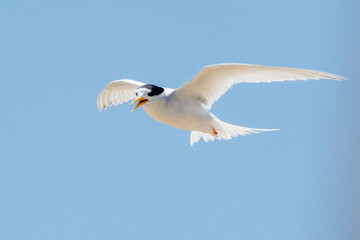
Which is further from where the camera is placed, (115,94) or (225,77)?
(115,94)

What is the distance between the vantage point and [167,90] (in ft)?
21.6

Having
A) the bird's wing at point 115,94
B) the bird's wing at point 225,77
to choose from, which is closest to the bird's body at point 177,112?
the bird's wing at point 225,77

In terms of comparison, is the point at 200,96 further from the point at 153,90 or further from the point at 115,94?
the point at 115,94

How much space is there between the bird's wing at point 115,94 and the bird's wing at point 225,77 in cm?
190

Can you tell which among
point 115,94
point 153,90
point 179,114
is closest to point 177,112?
point 179,114

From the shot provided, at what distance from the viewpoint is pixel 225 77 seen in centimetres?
633

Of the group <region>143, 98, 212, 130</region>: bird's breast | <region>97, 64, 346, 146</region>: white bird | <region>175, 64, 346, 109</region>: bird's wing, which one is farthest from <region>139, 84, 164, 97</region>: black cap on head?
<region>175, 64, 346, 109</region>: bird's wing

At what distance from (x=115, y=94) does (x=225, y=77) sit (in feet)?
9.34

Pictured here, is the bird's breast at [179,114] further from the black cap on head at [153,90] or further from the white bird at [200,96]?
the black cap on head at [153,90]

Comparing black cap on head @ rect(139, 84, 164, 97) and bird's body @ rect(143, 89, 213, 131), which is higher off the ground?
black cap on head @ rect(139, 84, 164, 97)

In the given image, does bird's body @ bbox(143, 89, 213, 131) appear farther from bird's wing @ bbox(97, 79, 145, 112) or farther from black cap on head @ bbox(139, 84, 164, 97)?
bird's wing @ bbox(97, 79, 145, 112)

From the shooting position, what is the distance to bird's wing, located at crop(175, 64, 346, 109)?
5.22m

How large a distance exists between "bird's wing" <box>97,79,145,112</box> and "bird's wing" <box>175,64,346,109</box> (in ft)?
6.24

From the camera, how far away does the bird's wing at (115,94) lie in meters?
8.23
